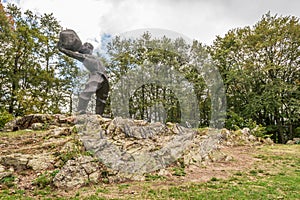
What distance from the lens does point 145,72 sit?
1638cm

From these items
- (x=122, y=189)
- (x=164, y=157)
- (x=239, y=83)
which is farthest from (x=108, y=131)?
(x=239, y=83)

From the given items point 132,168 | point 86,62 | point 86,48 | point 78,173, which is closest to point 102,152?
point 132,168

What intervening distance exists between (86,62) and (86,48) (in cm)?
61

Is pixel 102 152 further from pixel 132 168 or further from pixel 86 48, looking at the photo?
pixel 86 48

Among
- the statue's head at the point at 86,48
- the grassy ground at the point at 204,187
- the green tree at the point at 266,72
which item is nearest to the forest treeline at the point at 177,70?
the green tree at the point at 266,72

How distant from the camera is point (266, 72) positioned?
1838 cm

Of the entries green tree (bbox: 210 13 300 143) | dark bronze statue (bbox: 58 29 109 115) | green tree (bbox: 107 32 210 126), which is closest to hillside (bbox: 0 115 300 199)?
dark bronze statue (bbox: 58 29 109 115)

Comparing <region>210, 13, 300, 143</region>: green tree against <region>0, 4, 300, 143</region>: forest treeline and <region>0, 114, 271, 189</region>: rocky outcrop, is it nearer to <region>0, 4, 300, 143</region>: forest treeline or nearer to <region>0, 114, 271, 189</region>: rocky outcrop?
<region>0, 4, 300, 143</region>: forest treeline

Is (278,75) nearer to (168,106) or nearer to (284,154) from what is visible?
(168,106)

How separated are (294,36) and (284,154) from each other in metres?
11.6

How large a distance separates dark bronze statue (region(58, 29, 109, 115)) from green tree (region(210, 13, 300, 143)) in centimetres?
1136

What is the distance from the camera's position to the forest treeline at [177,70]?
56.1ft

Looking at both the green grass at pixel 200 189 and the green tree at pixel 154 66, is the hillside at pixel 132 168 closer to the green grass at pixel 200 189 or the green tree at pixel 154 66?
the green grass at pixel 200 189

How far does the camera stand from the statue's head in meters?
9.80
